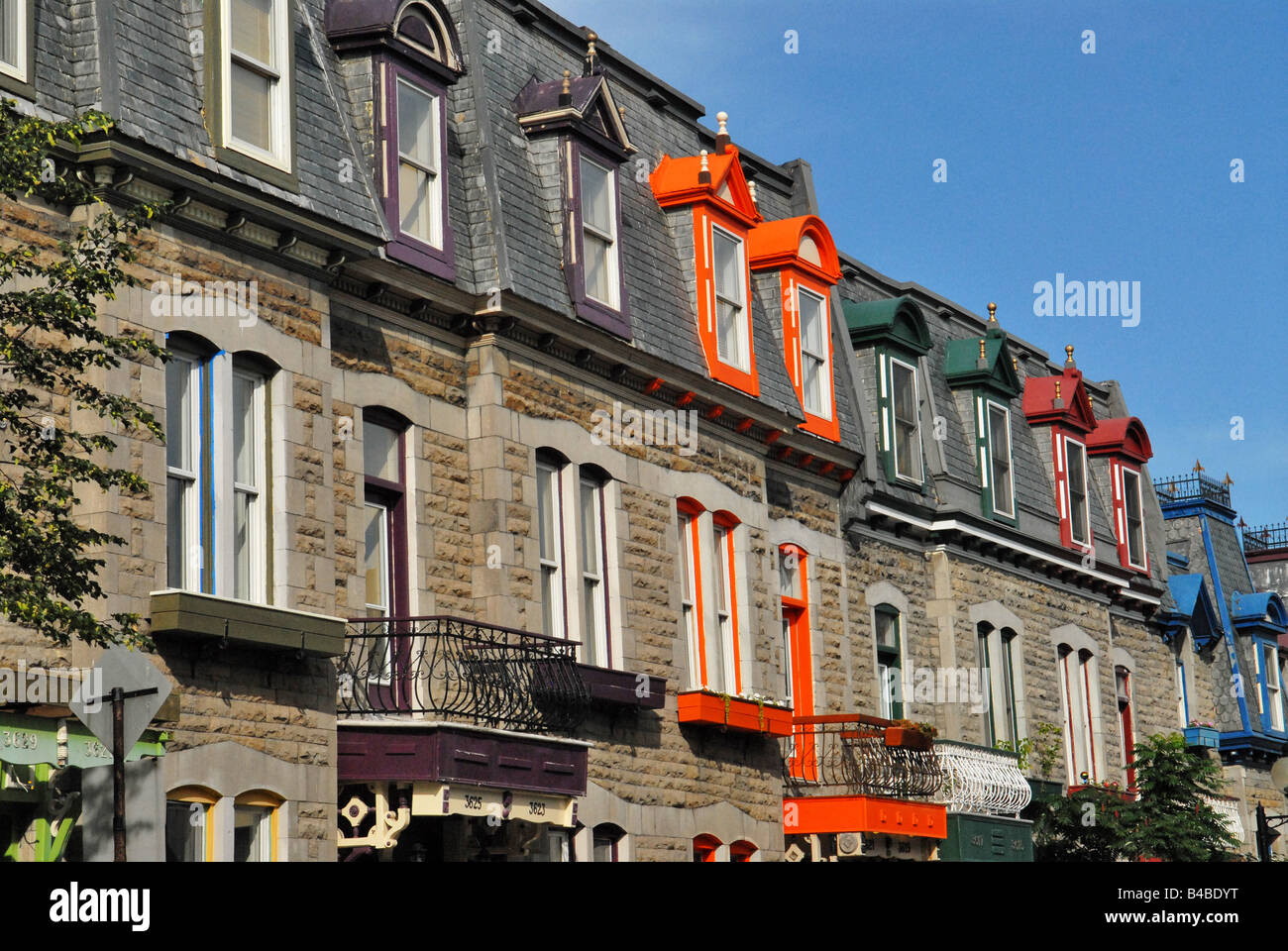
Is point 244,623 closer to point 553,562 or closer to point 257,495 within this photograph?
point 257,495

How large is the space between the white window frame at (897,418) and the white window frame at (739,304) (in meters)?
4.41

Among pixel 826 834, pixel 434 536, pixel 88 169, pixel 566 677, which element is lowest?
pixel 826 834

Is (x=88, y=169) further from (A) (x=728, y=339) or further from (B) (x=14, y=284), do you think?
(A) (x=728, y=339)

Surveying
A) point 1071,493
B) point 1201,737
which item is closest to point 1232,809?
point 1201,737

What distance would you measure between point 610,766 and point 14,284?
8.91 meters

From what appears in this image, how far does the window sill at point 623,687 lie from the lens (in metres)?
20.0

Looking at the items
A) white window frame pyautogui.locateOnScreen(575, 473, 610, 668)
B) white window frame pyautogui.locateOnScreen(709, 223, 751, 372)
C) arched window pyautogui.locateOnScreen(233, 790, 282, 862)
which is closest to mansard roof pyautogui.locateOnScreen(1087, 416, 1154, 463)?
white window frame pyautogui.locateOnScreen(709, 223, 751, 372)

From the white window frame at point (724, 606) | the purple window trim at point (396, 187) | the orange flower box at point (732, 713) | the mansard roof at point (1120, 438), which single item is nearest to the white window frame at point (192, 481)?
the purple window trim at point (396, 187)

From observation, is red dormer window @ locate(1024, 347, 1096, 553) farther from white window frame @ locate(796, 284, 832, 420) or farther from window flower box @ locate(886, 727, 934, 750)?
window flower box @ locate(886, 727, 934, 750)

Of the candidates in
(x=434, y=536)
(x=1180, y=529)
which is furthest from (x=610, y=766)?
(x=1180, y=529)

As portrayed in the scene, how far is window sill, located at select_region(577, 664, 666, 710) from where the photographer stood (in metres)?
20.0

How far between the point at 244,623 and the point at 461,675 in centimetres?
365

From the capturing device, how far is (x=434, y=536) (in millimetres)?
19188

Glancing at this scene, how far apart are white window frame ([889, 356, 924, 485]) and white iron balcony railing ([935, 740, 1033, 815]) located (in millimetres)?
4048
